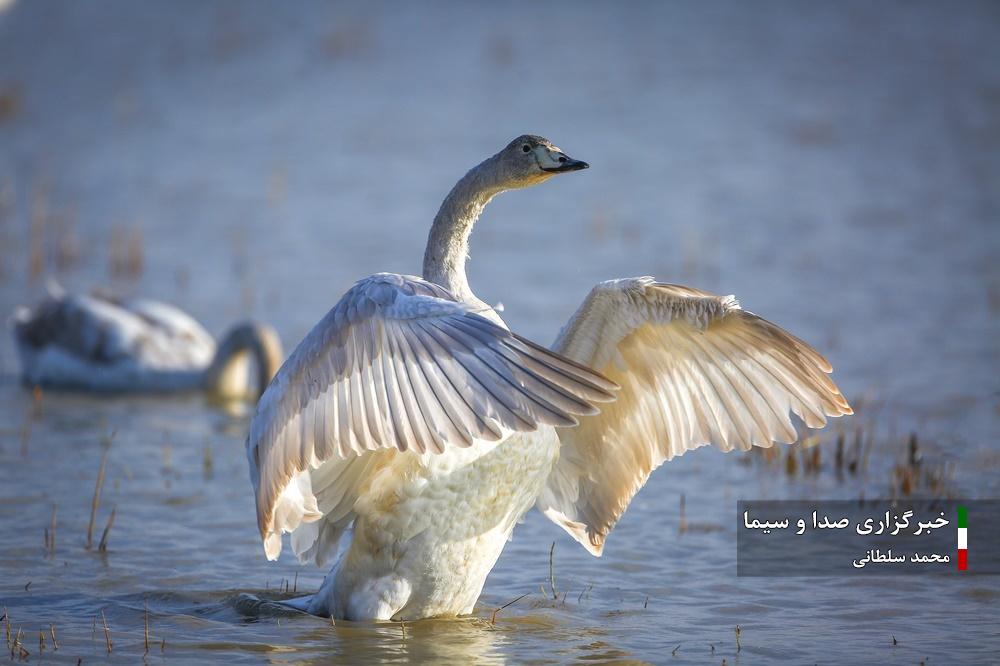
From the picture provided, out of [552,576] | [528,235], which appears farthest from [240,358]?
[528,235]

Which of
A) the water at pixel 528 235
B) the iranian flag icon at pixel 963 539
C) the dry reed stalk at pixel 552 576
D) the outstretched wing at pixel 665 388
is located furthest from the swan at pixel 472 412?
the iranian flag icon at pixel 963 539

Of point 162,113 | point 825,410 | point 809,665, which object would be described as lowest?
point 809,665

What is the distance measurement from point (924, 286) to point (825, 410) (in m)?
8.94

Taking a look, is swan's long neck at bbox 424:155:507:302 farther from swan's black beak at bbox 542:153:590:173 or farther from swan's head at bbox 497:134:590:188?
swan's black beak at bbox 542:153:590:173

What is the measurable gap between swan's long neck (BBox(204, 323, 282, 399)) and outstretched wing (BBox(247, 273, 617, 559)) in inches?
218

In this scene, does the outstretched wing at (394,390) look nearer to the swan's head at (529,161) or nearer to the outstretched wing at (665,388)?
the swan's head at (529,161)

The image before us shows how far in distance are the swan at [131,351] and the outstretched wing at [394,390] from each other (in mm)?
5684

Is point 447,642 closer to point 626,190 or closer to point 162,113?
point 626,190

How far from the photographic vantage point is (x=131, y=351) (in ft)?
39.9

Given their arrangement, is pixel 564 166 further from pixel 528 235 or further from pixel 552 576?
pixel 528 235

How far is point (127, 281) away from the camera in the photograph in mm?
15391

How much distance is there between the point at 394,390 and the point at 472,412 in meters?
0.40

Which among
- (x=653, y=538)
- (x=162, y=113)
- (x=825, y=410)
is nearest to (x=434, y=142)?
(x=162, y=113)

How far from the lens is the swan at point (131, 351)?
39.0ft
